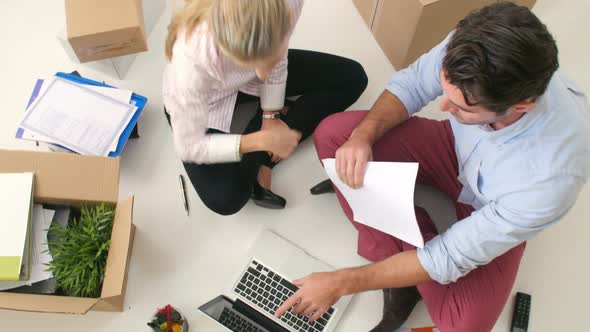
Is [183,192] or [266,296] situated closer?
[266,296]

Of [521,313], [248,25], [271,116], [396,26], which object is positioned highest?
[396,26]

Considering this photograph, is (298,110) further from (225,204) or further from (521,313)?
(521,313)

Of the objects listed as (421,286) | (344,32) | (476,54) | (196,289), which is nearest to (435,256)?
(421,286)

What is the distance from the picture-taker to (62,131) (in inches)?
58.4

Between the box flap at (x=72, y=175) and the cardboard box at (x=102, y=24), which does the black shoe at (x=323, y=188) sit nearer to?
the box flap at (x=72, y=175)

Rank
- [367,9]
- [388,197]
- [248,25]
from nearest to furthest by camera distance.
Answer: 1. [248,25]
2. [388,197]
3. [367,9]

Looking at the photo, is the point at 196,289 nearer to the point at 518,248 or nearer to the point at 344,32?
the point at 518,248

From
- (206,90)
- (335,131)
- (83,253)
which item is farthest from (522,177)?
(83,253)

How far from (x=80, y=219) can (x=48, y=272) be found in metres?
0.16

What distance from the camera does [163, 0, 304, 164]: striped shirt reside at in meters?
1.10

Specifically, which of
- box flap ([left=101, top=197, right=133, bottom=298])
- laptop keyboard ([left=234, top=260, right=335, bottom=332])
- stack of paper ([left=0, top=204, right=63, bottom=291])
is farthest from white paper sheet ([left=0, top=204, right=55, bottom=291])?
laptop keyboard ([left=234, top=260, right=335, bottom=332])

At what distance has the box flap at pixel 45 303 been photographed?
1.14m

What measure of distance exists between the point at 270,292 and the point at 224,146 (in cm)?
45

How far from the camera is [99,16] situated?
150 cm
